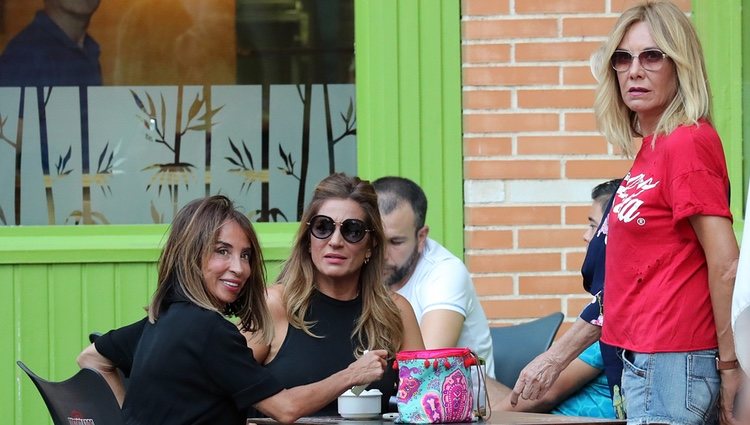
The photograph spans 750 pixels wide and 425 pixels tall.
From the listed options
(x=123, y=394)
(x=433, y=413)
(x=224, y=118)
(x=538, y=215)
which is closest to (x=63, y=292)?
(x=224, y=118)

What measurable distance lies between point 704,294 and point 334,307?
1.34 meters

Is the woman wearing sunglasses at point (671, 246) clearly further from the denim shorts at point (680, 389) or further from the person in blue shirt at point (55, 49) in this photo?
the person in blue shirt at point (55, 49)

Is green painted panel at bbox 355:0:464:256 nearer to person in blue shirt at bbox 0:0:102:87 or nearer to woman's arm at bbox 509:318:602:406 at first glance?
person in blue shirt at bbox 0:0:102:87

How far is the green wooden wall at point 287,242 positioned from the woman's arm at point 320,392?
200 cm

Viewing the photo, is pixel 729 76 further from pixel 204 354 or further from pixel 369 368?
pixel 204 354

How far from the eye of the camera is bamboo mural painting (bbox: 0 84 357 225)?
584 cm

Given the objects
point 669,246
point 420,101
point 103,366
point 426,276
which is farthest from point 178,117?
point 669,246

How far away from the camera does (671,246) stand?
321 cm

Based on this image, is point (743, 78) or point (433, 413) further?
point (743, 78)

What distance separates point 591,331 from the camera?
3676 mm

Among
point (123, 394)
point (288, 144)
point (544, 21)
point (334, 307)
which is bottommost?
point (123, 394)

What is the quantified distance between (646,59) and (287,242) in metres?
2.56

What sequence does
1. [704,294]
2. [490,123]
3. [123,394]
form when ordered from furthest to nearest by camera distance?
[490,123]
[123,394]
[704,294]

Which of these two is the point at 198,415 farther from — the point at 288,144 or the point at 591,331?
the point at 288,144
